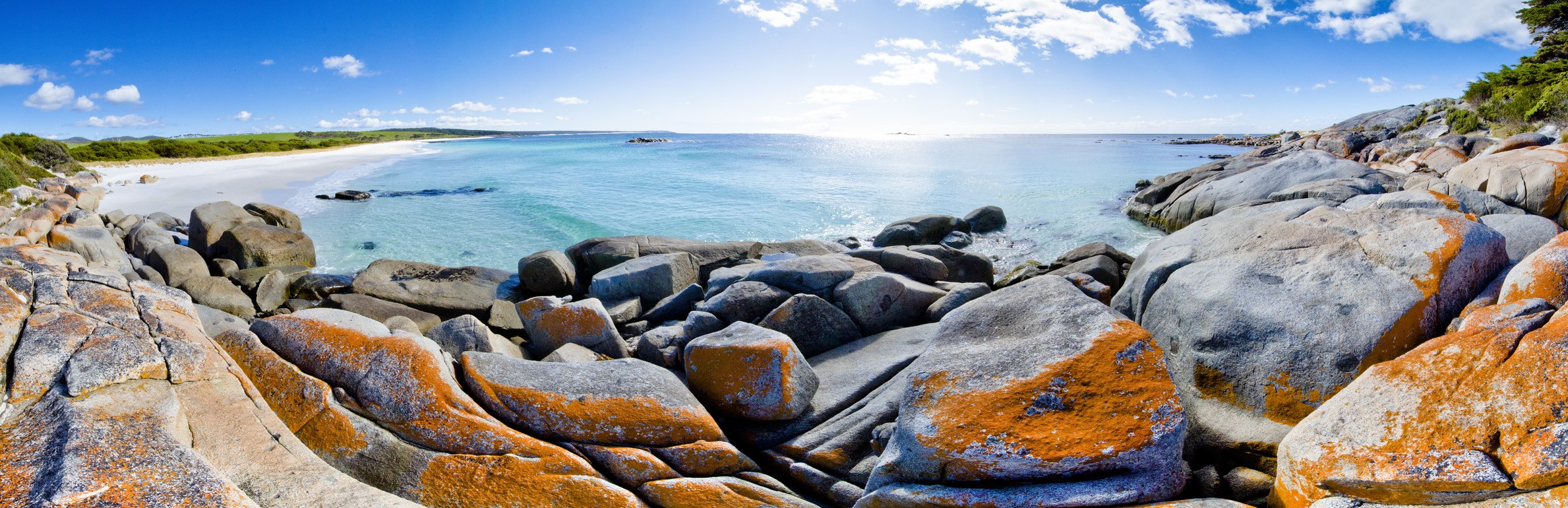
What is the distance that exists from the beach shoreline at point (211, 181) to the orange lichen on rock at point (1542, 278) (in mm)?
34593

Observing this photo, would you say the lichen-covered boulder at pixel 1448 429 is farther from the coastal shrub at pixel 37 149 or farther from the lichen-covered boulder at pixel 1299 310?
the coastal shrub at pixel 37 149

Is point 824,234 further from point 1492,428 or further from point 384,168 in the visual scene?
point 384,168

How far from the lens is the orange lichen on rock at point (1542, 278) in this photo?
4547 millimetres

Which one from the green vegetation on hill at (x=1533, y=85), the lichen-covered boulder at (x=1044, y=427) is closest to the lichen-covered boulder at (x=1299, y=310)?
the lichen-covered boulder at (x=1044, y=427)

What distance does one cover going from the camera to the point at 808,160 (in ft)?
236

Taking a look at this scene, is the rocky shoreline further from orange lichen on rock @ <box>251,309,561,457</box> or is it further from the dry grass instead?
the dry grass

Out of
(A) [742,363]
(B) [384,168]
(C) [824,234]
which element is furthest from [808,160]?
(A) [742,363]

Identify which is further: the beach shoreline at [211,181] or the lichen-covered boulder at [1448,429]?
the beach shoreline at [211,181]

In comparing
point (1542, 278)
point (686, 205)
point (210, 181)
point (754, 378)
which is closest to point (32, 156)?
point (210, 181)

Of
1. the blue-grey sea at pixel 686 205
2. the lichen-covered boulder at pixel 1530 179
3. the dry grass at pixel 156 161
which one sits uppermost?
the lichen-covered boulder at pixel 1530 179

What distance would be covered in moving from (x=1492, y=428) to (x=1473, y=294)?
3287 mm

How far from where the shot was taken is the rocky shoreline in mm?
3412

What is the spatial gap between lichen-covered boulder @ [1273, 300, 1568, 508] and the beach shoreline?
109ft

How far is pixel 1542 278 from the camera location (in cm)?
467
